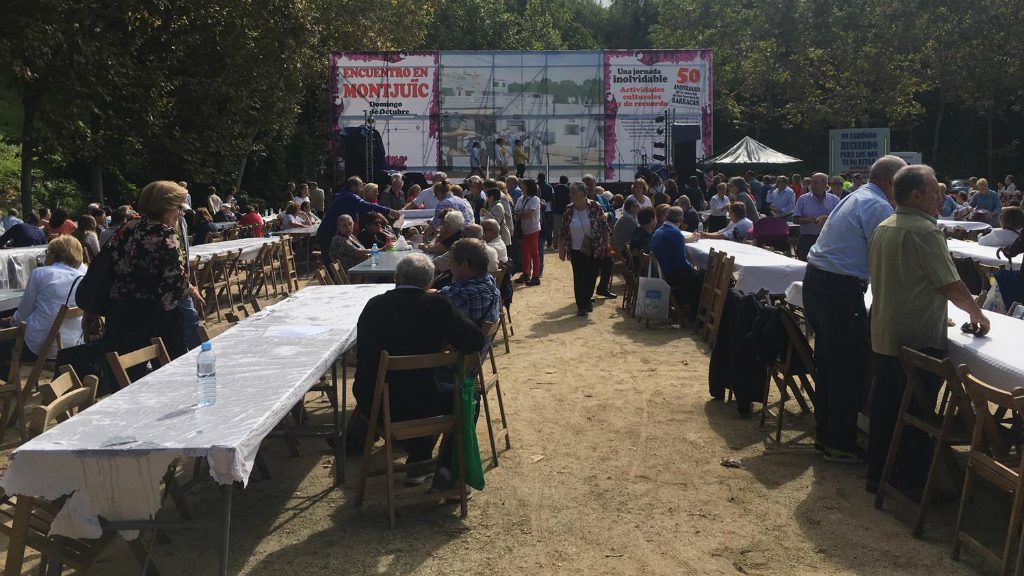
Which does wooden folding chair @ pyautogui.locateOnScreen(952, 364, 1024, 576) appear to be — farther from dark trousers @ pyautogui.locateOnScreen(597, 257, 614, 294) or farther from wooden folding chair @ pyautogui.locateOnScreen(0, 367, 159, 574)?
dark trousers @ pyautogui.locateOnScreen(597, 257, 614, 294)

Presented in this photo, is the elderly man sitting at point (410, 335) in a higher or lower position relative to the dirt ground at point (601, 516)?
higher

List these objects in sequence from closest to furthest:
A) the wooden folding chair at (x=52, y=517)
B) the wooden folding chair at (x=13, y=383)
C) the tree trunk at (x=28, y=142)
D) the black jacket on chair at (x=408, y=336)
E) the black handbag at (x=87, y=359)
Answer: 1. the wooden folding chair at (x=52, y=517)
2. the black jacket on chair at (x=408, y=336)
3. the black handbag at (x=87, y=359)
4. the wooden folding chair at (x=13, y=383)
5. the tree trunk at (x=28, y=142)

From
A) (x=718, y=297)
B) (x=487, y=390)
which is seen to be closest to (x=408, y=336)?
(x=487, y=390)

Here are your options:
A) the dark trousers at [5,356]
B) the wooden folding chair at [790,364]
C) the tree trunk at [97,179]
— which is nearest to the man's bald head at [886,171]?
the wooden folding chair at [790,364]

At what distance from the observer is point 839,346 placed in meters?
5.12

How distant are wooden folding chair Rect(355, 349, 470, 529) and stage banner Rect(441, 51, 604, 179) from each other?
1804 centimetres

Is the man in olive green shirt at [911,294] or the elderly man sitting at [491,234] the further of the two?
the elderly man sitting at [491,234]

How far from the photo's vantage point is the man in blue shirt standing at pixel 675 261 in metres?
9.73

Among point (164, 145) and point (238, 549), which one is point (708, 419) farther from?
point (164, 145)

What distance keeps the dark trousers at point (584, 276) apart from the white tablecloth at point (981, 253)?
12.0 ft

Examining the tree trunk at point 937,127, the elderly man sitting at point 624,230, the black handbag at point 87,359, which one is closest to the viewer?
the black handbag at point 87,359

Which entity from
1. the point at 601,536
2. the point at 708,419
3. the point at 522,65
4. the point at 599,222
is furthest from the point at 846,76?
the point at 601,536

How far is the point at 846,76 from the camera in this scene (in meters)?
34.7

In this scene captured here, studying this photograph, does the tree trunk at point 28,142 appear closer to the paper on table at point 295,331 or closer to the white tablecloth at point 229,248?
the white tablecloth at point 229,248
